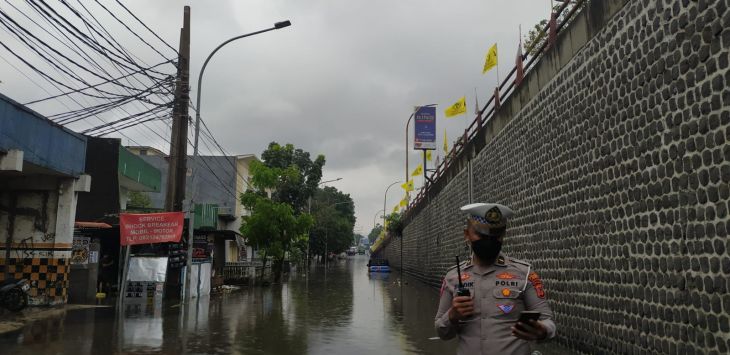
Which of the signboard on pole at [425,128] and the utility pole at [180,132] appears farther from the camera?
the signboard on pole at [425,128]

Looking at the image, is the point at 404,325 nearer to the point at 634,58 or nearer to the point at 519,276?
the point at 634,58

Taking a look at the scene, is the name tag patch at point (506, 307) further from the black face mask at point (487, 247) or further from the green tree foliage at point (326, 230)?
the green tree foliage at point (326, 230)

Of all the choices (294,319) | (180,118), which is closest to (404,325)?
(294,319)

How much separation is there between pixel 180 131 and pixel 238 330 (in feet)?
22.6

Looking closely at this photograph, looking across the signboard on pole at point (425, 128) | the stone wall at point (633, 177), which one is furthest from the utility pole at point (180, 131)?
the signboard on pole at point (425, 128)

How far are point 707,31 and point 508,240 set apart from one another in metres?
7.78

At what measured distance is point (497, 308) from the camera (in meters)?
2.96

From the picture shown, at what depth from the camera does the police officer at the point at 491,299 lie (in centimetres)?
290

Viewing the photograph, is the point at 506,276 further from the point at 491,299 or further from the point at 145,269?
the point at 145,269

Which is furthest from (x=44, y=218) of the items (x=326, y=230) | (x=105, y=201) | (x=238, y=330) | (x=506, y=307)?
(x=326, y=230)

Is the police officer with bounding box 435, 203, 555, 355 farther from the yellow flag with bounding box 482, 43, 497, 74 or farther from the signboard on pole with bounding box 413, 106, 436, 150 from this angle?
the signboard on pole with bounding box 413, 106, 436, 150

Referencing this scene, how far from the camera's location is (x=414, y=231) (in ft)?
111

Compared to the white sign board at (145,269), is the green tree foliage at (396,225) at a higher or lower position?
higher

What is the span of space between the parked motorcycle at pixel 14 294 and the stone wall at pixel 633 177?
11190 millimetres
